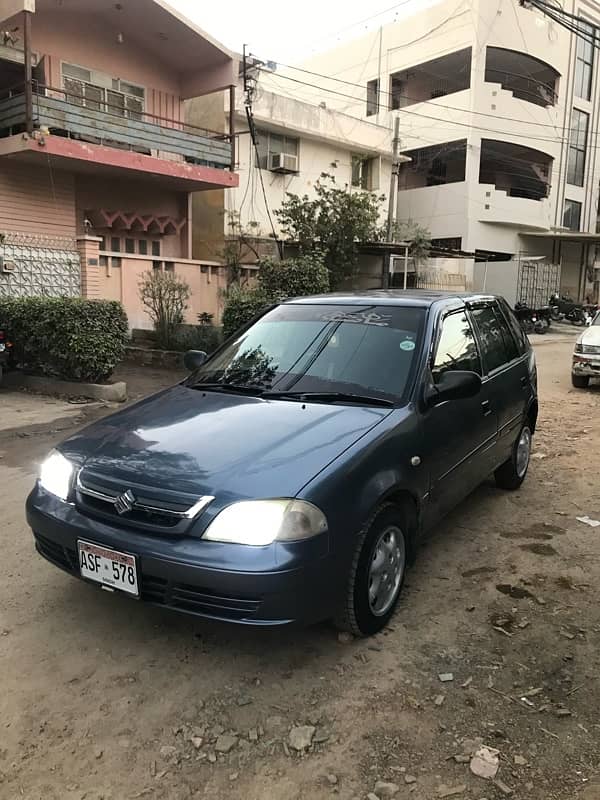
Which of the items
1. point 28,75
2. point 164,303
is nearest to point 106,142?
point 28,75

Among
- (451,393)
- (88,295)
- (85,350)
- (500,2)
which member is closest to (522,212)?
(500,2)

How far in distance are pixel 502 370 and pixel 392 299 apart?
4.05 feet

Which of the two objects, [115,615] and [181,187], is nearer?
[115,615]

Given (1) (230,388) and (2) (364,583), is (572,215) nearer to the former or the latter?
(1) (230,388)

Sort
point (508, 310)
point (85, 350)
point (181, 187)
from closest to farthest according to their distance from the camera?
point (508, 310), point (85, 350), point (181, 187)

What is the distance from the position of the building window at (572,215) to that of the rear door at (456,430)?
30797 mm

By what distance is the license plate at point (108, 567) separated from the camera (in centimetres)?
274

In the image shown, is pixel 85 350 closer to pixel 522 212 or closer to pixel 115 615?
pixel 115 615

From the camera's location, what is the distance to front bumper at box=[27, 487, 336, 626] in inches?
101

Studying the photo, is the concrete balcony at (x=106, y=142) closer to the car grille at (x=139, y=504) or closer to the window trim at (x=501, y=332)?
the window trim at (x=501, y=332)

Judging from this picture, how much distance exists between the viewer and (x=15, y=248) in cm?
1127

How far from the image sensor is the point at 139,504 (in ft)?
9.00

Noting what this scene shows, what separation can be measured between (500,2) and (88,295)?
22.4 m

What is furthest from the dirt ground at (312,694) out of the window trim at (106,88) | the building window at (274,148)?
the building window at (274,148)
